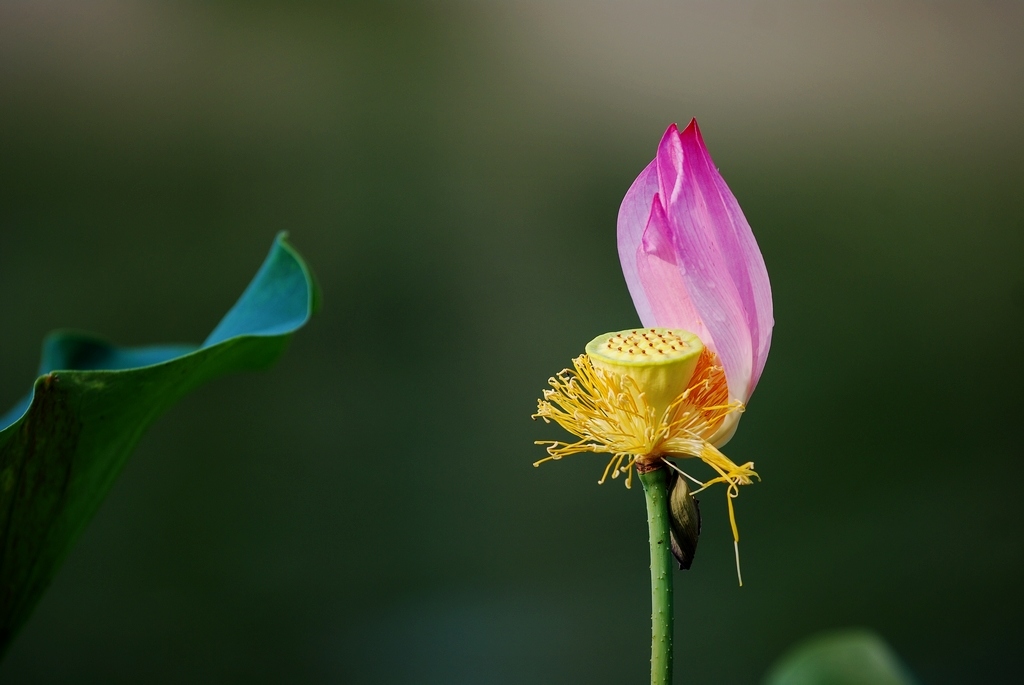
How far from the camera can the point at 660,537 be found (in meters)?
0.20

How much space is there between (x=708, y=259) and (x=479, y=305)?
5.39ft

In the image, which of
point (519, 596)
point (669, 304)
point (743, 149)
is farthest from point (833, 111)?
point (669, 304)

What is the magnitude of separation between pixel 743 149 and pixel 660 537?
1.79 metres

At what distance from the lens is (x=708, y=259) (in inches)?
8.5

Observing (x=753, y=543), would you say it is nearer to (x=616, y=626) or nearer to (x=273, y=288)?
(x=616, y=626)

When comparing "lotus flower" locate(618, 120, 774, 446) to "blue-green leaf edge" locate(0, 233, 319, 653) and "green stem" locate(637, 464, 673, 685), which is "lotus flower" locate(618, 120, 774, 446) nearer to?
"green stem" locate(637, 464, 673, 685)

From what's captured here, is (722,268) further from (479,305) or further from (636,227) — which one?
(479,305)

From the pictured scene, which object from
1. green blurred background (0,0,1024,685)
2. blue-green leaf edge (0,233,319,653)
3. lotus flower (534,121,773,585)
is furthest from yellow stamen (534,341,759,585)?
green blurred background (0,0,1024,685)

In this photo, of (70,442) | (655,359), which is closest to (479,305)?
(70,442)

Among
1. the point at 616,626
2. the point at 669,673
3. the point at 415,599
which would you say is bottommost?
the point at 616,626

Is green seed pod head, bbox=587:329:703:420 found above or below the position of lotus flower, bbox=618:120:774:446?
below

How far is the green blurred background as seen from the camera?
1.70m

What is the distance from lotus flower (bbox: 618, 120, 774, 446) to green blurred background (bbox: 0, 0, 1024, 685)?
5.27 feet

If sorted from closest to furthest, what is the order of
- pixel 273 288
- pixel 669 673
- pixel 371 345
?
pixel 669 673 < pixel 273 288 < pixel 371 345
